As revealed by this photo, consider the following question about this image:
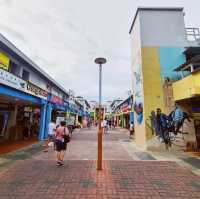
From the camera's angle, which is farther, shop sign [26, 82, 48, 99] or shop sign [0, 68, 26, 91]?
shop sign [26, 82, 48, 99]

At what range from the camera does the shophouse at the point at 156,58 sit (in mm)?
9664

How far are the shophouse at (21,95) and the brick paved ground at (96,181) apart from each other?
4367 millimetres

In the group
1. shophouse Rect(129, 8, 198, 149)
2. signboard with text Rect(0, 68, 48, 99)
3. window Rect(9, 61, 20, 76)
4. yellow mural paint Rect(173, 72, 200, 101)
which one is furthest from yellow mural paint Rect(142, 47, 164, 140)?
window Rect(9, 61, 20, 76)

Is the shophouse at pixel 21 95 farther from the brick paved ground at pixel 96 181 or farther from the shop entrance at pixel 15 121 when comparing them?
the brick paved ground at pixel 96 181

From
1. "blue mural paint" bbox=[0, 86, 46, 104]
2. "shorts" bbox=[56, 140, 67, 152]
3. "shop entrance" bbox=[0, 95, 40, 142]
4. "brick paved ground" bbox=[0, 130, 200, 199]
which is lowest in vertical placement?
"brick paved ground" bbox=[0, 130, 200, 199]

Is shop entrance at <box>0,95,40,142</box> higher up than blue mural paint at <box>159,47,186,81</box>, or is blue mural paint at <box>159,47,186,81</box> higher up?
blue mural paint at <box>159,47,186,81</box>

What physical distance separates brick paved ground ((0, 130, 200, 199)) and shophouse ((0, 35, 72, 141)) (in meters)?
4.37

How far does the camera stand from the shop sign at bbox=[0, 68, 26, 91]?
23.3ft

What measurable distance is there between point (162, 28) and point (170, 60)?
2.39 metres

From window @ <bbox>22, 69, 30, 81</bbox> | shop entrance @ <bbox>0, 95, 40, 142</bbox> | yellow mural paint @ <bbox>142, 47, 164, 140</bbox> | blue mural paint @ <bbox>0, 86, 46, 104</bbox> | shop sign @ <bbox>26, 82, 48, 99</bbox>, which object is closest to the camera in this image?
blue mural paint @ <bbox>0, 86, 46, 104</bbox>

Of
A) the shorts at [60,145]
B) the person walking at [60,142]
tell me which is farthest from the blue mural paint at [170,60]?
the shorts at [60,145]

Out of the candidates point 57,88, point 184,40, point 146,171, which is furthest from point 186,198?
point 57,88

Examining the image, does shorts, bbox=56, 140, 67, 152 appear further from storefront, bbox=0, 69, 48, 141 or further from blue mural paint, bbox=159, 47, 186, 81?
blue mural paint, bbox=159, 47, 186, 81

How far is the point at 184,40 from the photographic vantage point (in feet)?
34.5
